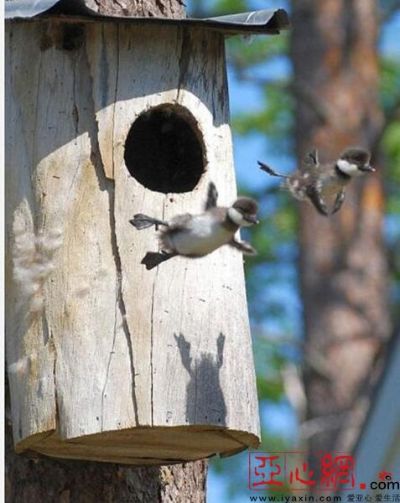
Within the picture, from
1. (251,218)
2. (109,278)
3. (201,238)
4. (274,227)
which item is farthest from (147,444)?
(274,227)

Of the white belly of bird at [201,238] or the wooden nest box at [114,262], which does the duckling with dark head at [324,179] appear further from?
the white belly of bird at [201,238]

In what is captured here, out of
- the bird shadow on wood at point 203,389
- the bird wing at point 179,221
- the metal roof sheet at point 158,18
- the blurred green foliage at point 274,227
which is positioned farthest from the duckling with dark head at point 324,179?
the blurred green foliage at point 274,227

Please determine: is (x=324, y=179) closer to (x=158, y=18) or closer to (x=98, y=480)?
(x=158, y=18)

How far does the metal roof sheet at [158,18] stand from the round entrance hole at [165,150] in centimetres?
28

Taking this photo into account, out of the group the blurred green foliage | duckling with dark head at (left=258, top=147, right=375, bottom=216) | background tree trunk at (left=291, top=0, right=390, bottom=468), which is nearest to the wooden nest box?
duckling with dark head at (left=258, top=147, right=375, bottom=216)

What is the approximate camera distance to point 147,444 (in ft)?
15.3

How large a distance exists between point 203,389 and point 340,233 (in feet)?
18.7

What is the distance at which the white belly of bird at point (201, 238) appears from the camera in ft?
14.9

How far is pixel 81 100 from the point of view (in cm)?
479

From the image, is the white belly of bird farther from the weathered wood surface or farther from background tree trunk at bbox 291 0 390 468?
background tree trunk at bbox 291 0 390 468

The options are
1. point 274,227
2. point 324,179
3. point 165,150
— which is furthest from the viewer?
point 274,227

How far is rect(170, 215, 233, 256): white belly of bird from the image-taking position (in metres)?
4.55

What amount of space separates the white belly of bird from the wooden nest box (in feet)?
0.32

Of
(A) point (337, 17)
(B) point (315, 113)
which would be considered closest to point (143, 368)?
(B) point (315, 113)
